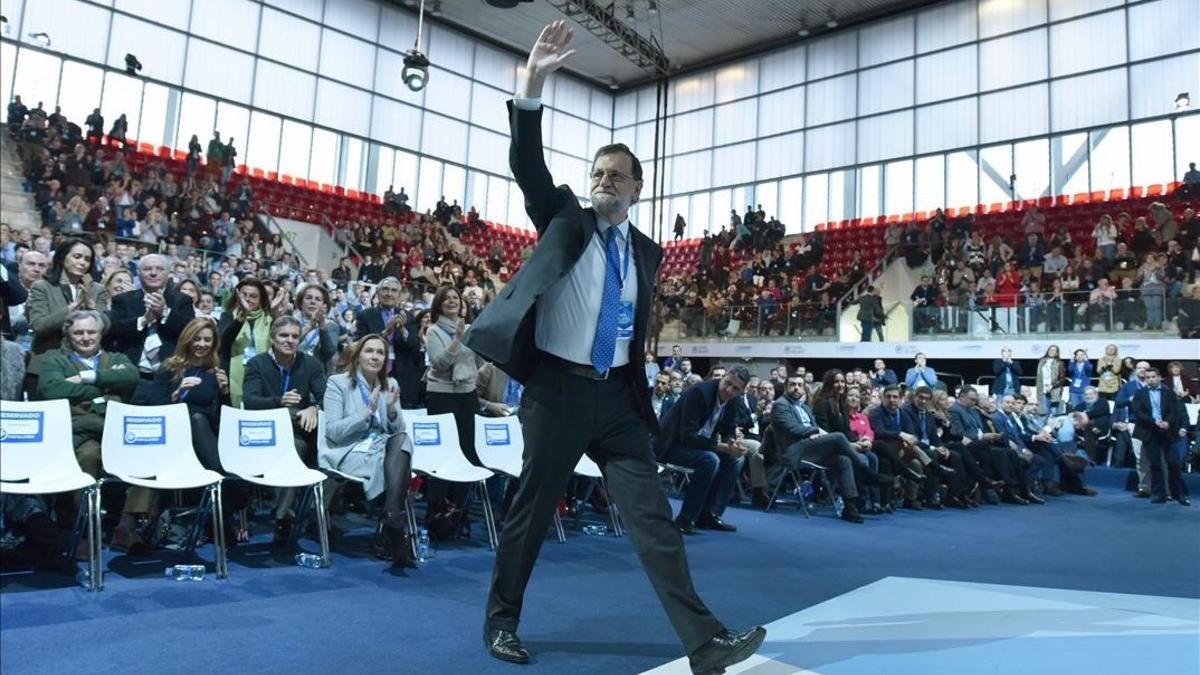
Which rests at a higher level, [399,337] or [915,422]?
[399,337]

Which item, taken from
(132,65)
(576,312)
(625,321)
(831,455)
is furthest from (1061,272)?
(132,65)

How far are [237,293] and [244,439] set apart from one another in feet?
4.11

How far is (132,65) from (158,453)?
15.0 metres

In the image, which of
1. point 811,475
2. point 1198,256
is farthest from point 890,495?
point 1198,256

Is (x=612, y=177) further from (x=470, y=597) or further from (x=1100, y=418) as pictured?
(x=1100, y=418)

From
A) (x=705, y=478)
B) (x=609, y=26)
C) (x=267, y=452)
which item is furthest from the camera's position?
(x=609, y=26)

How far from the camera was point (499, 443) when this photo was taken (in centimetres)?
538

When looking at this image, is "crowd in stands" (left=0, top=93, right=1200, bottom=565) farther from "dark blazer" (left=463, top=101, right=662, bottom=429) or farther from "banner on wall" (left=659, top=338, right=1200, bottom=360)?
"dark blazer" (left=463, top=101, right=662, bottom=429)

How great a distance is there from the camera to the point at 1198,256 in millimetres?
12164

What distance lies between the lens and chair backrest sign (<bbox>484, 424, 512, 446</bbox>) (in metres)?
5.36

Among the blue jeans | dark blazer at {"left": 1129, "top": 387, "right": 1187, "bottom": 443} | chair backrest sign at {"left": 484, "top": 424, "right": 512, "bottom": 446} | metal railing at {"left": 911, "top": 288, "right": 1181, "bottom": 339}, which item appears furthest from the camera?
metal railing at {"left": 911, "top": 288, "right": 1181, "bottom": 339}

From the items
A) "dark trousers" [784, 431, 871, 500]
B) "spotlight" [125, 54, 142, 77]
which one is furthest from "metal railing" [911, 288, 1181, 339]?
"spotlight" [125, 54, 142, 77]

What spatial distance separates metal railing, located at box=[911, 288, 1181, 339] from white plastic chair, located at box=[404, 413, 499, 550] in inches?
437

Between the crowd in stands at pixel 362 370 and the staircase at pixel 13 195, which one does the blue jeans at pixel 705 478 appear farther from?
the staircase at pixel 13 195
